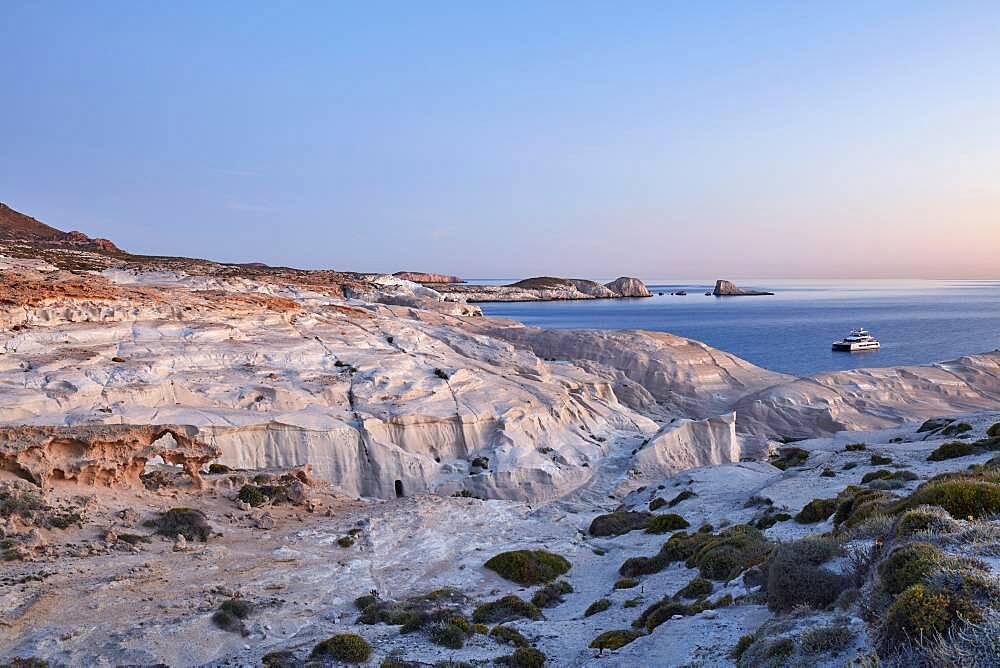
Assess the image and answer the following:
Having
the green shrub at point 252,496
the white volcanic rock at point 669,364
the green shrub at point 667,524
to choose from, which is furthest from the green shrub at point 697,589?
the white volcanic rock at point 669,364

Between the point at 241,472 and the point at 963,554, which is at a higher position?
the point at 963,554

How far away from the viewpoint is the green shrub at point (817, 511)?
1906 cm

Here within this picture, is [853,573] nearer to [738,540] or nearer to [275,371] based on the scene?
[738,540]

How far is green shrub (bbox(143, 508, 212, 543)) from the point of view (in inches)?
818

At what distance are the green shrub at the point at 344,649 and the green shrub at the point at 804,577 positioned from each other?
785 cm

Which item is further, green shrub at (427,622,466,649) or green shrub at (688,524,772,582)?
green shrub at (688,524,772,582)

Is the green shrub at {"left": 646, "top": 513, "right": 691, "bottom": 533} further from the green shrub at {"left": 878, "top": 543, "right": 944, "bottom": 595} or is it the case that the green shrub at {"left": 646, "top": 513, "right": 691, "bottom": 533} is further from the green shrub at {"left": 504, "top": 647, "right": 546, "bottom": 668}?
the green shrub at {"left": 878, "top": 543, "right": 944, "bottom": 595}

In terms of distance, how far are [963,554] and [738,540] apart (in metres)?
8.80

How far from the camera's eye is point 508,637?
47.8 ft

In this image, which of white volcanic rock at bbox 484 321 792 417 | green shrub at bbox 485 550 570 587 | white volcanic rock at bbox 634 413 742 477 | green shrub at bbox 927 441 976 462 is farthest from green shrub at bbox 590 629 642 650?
white volcanic rock at bbox 484 321 792 417

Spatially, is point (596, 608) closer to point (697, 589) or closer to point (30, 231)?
point (697, 589)

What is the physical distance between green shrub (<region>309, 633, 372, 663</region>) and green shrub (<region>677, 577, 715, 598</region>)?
717cm

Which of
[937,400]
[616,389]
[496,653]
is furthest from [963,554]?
[937,400]

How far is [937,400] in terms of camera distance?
183 ft
